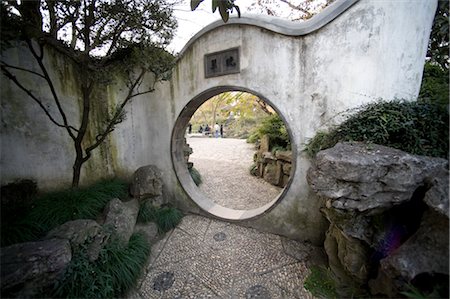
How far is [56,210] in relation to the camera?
2979mm

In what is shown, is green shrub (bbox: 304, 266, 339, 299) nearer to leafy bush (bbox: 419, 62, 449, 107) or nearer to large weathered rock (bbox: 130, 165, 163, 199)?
leafy bush (bbox: 419, 62, 449, 107)

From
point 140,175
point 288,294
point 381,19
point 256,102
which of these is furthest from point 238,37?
point 256,102

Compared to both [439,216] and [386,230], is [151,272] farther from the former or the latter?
[439,216]

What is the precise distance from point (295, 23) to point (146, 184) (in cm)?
422

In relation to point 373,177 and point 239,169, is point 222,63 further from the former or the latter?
point 239,169

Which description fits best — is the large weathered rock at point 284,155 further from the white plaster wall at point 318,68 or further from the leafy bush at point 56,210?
the leafy bush at point 56,210

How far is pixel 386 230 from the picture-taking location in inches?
82.2

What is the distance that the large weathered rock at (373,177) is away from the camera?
187cm

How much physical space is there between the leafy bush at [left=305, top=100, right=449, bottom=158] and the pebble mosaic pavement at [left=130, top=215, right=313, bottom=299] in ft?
7.30

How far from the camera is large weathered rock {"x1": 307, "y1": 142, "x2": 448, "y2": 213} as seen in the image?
1.87 m

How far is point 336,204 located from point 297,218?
1.79m

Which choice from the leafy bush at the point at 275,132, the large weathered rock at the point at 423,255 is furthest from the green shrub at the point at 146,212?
the leafy bush at the point at 275,132

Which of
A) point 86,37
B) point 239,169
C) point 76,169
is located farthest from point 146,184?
point 239,169

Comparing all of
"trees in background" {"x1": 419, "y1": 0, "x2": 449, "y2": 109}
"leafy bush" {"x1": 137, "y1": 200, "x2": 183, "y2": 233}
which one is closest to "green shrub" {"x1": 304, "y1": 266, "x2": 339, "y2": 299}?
"trees in background" {"x1": 419, "y1": 0, "x2": 449, "y2": 109}
